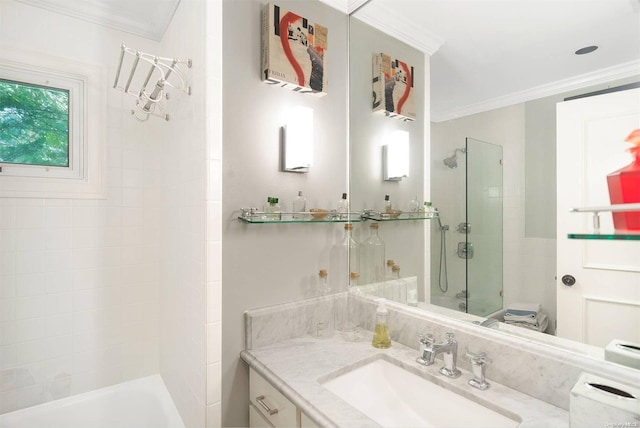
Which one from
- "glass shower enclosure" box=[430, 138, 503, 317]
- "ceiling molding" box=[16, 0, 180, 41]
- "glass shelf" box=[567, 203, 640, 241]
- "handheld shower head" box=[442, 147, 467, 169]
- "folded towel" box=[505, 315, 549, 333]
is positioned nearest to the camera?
"glass shelf" box=[567, 203, 640, 241]

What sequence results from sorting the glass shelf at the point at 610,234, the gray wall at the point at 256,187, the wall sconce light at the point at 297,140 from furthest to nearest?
the wall sconce light at the point at 297,140 → the gray wall at the point at 256,187 → the glass shelf at the point at 610,234

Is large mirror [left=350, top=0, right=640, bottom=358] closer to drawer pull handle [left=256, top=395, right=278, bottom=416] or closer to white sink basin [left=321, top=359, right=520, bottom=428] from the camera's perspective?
white sink basin [left=321, top=359, right=520, bottom=428]

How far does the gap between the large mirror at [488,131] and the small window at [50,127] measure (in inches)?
62.4

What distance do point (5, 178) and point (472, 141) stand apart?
2.16 metres

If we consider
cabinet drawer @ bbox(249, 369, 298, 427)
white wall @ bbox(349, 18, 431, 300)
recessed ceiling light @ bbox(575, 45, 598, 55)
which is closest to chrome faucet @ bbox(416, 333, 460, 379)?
white wall @ bbox(349, 18, 431, 300)

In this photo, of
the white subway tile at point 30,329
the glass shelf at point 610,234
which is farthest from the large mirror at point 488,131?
the white subway tile at point 30,329

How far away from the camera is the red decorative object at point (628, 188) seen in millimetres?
741

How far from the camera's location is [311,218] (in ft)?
4.88

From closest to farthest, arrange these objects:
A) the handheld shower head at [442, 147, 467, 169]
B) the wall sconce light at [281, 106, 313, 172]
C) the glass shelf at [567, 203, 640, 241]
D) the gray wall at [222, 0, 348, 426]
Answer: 1. the glass shelf at [567, 203, 640, 241]
2. the handheld shower head at [442, 147, 467, 169]
3. the gray wall at [222, 0, 348, 426]
4. the wall sconce light at [281, 106, 313, 172]

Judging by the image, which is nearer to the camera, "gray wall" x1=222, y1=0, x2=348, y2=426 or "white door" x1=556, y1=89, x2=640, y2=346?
"white door" x1=556, y1=89, x2=640, y2=346

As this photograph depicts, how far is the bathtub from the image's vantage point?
161 centimetres

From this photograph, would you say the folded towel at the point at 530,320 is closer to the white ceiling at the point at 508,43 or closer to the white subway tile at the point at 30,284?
the white ceiling at the point at 508,43

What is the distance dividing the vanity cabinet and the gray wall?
0.22ft

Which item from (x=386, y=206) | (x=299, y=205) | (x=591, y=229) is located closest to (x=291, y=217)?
(x=299, y=205)
